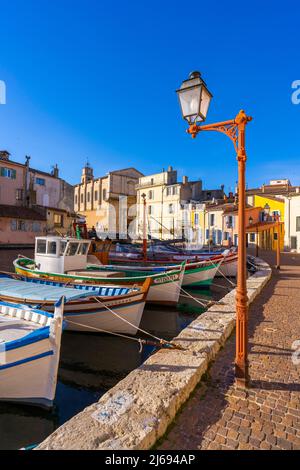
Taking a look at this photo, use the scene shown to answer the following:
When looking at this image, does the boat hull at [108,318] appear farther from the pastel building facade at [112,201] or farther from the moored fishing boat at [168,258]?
the pastel building facade at [112,201]

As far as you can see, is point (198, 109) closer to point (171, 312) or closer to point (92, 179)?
point (171, 312)

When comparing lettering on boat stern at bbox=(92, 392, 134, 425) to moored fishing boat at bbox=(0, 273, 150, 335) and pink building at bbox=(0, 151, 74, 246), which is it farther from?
pink building at bbox=(0, 151, 74, 246)

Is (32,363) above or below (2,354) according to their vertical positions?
below

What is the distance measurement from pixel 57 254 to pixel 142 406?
9.79 m

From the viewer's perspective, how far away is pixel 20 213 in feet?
107

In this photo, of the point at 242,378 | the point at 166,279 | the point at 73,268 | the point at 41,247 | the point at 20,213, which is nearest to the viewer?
the point at 242,378

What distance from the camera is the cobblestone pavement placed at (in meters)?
2.86

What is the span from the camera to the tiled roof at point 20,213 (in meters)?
31.1

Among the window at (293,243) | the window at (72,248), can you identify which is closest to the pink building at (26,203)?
the window at (72,248)

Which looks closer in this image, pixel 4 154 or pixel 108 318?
pixel 108 318

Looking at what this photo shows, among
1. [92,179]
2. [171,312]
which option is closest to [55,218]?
[92,179]

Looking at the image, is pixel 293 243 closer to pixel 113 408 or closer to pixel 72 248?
pixel 72 248

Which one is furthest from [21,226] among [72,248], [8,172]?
[72,248]

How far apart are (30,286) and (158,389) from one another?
Result: 6735mm
